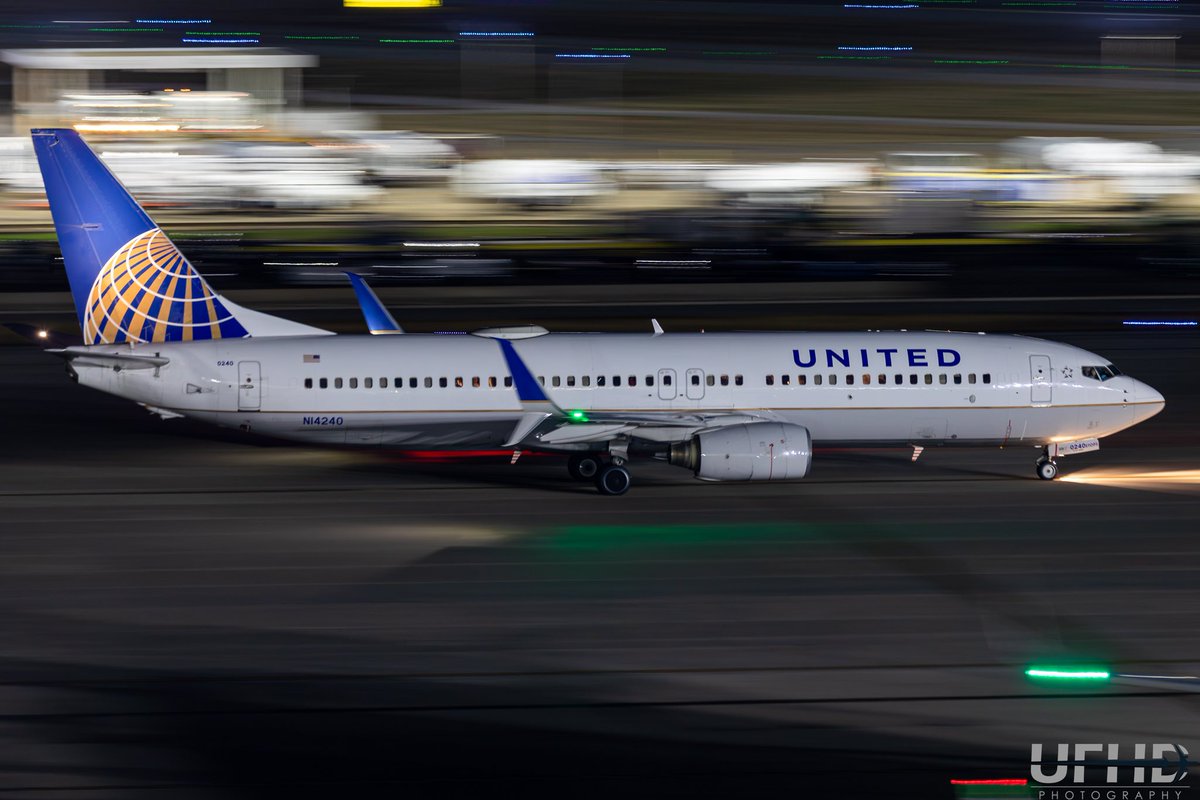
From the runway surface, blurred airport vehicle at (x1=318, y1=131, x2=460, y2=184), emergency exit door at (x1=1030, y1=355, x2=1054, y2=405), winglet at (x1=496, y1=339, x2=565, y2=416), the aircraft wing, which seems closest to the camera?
the runway surface

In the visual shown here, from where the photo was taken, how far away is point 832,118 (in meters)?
138

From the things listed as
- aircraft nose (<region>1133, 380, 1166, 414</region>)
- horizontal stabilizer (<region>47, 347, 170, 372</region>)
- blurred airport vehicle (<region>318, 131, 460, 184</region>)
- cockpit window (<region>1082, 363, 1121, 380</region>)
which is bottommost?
aircraft nose (<region>1133, 380, 1166, 414</region>)

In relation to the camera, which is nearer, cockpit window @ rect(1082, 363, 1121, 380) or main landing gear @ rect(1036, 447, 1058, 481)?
main landing gear @ rect(1036, 447, 1058, 481)

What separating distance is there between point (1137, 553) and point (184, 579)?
18.8 metres

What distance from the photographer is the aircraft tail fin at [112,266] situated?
3444cm

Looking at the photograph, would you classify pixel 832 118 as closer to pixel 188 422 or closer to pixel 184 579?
pixel 188 422

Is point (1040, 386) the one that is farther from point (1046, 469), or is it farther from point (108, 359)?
point (108, 359)

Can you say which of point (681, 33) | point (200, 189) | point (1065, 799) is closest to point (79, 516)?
point (1065, 799)

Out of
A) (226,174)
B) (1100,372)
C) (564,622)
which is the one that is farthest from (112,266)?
(226,174)

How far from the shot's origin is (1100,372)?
36.3 metres

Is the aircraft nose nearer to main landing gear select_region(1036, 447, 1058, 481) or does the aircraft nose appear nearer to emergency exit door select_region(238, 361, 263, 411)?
main landing gear select_region(1036, 447, 1058, 481)

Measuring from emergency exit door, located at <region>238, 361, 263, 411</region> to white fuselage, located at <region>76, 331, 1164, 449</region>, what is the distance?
0.11 ft

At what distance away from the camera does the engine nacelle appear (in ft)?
107

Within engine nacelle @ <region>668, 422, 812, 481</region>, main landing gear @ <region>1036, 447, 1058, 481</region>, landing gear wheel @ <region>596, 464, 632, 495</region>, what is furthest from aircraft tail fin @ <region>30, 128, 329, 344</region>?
main landing gear @ <region>1036, 447, 1058, 481</region>
